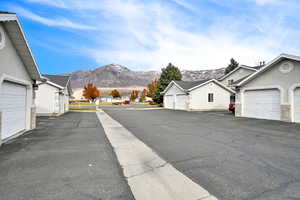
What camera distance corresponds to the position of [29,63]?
8.27 m

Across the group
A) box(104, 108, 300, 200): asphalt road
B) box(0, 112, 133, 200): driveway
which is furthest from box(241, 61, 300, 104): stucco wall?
box(0, 112, 133, 200): driveway

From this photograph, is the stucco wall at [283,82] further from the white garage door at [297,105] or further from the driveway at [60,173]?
the driveway at [60,173]

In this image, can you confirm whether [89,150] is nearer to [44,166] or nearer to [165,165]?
[44,166]

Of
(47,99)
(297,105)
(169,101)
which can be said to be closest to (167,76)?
(169,101)

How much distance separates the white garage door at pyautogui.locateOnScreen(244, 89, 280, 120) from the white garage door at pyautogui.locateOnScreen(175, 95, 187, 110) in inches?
411

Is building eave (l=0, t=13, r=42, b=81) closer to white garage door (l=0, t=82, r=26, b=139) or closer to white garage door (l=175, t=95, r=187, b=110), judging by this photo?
white garage door (l=0, t=82, r=26, b=139)

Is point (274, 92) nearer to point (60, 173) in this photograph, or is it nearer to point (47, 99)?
point (60, 173)

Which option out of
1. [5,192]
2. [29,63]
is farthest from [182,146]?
[29,63]

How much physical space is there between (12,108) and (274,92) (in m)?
16.2

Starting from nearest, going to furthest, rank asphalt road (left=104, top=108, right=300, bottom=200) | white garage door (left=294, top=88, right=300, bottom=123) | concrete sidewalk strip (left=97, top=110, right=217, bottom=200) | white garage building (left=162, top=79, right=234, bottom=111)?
concrete sidewalk strip (left=97, top=110, right=217, bottom=200), asphalt road (left=104, top=108, right=300, bottom=200), white garage door (left=294, top=88, right=300, bottom=123), white garage building (left=162, top=79, right=234, bottom=111)

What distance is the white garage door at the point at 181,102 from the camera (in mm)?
25203

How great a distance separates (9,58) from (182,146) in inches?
290

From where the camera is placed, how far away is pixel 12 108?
7.16 meters

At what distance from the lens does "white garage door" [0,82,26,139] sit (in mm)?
6449
